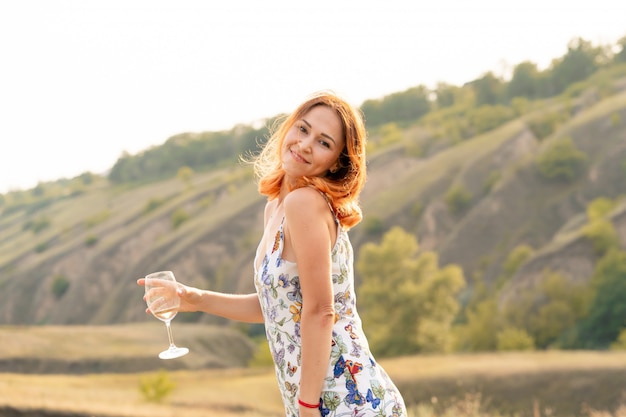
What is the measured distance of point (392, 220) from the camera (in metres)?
98.8

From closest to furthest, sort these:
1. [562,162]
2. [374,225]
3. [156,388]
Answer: [156,388] < [562,162] < [374,225]

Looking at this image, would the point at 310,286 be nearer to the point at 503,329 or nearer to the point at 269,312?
the point at 269,312

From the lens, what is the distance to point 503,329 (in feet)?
212

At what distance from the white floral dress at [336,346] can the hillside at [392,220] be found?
68583 millimetres

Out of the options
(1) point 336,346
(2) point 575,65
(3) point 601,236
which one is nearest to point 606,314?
(3) point 601,236

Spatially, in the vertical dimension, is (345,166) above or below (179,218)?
above

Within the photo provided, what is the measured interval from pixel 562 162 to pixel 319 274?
292 ft

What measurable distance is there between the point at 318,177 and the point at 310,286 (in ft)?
1.84

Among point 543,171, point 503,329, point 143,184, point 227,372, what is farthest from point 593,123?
point 143,184

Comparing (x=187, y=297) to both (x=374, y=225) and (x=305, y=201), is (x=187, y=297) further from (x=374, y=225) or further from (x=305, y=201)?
(x=374, y=225)

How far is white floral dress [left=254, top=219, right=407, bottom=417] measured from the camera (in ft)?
11.2

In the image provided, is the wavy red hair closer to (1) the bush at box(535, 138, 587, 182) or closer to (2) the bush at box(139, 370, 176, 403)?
(2) the bush at box(139, 370, 176, 403)

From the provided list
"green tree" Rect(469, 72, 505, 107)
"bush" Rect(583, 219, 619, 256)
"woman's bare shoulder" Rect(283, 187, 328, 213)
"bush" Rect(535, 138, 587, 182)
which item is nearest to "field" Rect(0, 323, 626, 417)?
"woman's bare shoulder" Rect(283, 187, 328, 213)

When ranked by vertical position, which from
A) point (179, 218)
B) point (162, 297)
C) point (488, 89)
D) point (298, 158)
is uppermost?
→ point (298, 158)
